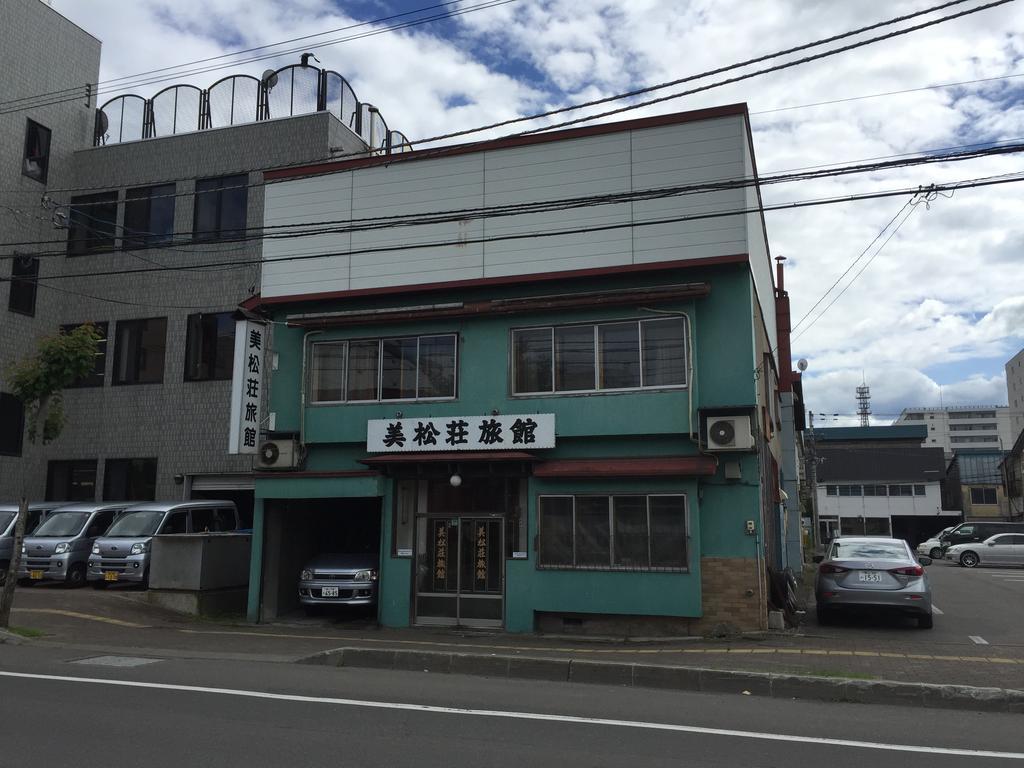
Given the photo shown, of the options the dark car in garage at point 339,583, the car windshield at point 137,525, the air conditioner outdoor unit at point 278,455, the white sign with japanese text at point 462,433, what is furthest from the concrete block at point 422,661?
the car windshield at point 137,525

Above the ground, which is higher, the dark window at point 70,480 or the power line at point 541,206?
the power line at point 541,206

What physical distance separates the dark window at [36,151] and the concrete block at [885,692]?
2539cm

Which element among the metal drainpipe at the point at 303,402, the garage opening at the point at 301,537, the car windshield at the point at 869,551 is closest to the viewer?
the car windshield at the point at 869,551

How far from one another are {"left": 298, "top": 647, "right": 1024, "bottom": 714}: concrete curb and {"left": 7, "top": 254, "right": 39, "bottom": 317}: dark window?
18579 millimetres

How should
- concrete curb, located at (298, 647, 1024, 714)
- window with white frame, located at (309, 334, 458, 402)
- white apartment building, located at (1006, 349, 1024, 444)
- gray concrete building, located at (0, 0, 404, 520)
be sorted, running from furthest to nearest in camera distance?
1. white apartment building, located at (1006, 349, 1024, 444)
2. gray concrete building, located at (0, 0, 404, 520)
3. window with white frame, located at (309, 334, 458, 402)
4. concrete curb, located at (298, 647, 1024, 714)

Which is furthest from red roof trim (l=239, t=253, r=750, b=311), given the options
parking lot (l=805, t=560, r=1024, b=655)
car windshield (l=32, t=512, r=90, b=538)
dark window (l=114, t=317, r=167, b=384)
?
dark window (l=114, t=317, r=167, b=384)

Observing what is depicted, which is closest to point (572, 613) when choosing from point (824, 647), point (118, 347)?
point (824, 647)

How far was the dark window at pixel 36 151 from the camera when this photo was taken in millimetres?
24906

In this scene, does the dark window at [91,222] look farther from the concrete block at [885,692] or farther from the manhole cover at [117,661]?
the concrete block at [885,692]

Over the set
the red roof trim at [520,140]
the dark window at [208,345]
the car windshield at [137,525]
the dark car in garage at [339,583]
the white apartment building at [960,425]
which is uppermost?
the white apartment building at [960,425]

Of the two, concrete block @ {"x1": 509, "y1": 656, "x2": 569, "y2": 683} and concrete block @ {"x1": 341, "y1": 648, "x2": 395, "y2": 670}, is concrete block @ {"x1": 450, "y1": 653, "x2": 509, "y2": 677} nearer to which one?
concrete block @ {"x1": 509, "y1": 656, "x2": 569, "y2": 683}

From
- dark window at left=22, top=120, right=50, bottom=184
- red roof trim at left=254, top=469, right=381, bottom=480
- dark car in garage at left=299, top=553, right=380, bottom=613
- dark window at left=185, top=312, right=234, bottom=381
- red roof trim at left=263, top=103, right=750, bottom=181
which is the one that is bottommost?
dark car in garage at left=299, top=553, right=380, bottom=613

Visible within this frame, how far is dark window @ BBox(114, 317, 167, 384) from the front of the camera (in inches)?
941

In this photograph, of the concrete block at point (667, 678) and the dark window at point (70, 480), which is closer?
the concrete block at point (667, 678)
